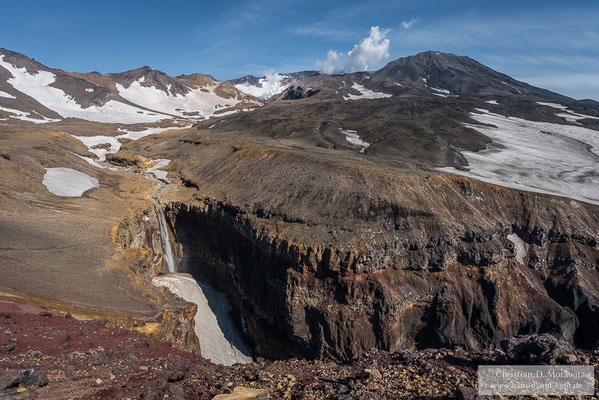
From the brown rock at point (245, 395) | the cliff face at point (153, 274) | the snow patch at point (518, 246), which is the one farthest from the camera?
the snow patch at point (518, 246)

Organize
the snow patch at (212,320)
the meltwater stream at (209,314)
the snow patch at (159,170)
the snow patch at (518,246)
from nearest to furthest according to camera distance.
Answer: the snow patch at (212,320)
the meltwater stream at (209,314)
the snow patch at (518,246)
the snow patch at (159,170)

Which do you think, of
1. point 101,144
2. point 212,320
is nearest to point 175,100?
point 101,144

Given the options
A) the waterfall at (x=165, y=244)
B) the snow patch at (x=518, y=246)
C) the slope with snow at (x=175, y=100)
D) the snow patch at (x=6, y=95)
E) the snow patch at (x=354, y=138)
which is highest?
the slope with snow at (x=175, y=100)

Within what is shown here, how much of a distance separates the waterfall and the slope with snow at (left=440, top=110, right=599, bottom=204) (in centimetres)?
3831

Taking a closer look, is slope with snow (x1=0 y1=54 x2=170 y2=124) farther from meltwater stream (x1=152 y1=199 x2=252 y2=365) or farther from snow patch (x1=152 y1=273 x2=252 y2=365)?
Result: snow patch (x1=152 y1=273 x2=252 y2=365)

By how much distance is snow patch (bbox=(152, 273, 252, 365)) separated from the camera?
2780 cm

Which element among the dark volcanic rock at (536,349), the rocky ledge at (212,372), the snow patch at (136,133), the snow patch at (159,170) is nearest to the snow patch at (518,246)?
the rocky ledge at (212,372)

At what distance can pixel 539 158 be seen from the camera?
5950 cm

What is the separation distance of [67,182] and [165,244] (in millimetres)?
13802

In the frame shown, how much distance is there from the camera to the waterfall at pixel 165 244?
35656 millimetres

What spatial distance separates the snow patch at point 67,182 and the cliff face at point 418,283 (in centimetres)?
1916

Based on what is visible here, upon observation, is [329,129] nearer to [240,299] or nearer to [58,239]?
[240,299]

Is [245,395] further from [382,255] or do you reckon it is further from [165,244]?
[165,244]

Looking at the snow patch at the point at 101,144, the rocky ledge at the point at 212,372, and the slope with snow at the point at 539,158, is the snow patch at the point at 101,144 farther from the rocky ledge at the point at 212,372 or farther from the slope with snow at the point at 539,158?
the slope with snow at the point at 539,158
